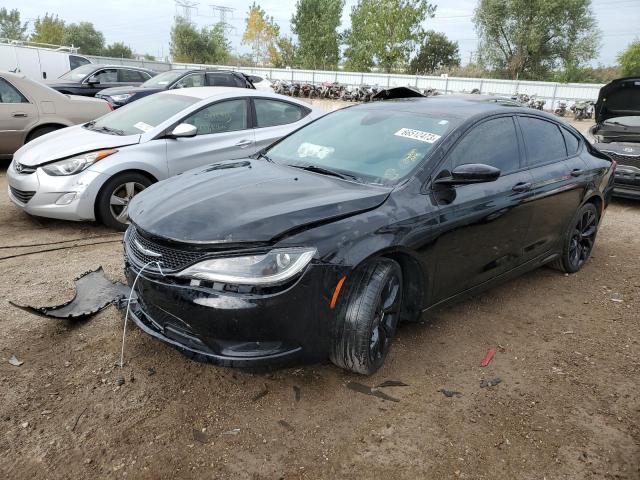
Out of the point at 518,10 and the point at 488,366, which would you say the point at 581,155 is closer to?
the point at 488,366

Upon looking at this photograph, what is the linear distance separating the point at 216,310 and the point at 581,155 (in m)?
3.78

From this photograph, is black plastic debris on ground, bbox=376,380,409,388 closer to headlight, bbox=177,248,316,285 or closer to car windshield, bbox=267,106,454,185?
headlight, bbox=177,248,316,285

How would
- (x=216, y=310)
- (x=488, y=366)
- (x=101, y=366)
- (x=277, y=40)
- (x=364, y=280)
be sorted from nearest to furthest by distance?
(x=216, y=310) → (x=364, y=280) → (x=101, y=366) → (x=488, y=366) → (x=277, y=40)

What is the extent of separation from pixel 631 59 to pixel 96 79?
4924cm

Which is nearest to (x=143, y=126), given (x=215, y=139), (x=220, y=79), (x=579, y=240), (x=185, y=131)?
(x=185, y=131)

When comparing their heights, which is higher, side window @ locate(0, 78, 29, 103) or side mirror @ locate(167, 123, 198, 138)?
side window @ locate(0, 78, 29, 103)

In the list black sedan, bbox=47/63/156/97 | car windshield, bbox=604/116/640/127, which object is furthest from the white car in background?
black sedan, bbox=47/63/156/97

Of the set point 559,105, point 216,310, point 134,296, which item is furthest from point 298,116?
point 559,105

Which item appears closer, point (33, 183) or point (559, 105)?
point (33, 183)

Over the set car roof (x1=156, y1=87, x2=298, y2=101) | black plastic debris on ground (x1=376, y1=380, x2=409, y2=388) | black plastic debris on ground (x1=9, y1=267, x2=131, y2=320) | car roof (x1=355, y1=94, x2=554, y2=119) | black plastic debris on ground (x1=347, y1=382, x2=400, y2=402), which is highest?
car roof (x1=355, y1=94, x2=554, y2=119)

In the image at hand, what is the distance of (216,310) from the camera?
2447 mm

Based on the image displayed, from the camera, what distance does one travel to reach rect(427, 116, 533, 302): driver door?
3.23 meters

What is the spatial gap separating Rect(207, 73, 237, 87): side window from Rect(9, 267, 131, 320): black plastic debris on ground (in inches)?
373

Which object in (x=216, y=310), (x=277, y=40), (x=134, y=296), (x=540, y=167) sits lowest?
(x=134, y=296)
